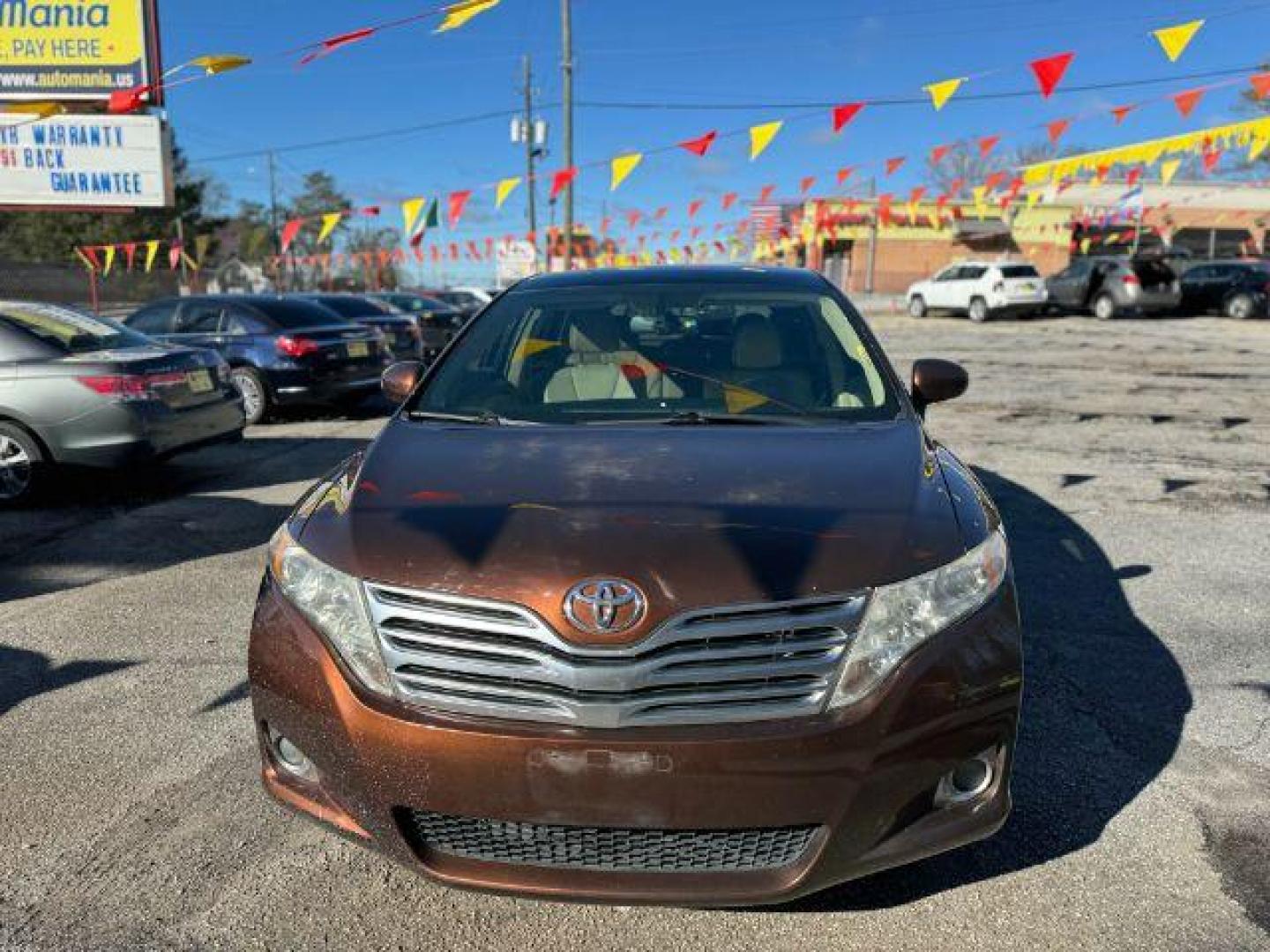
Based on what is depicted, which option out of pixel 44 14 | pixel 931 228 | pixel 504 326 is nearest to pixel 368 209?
pixel 44 14

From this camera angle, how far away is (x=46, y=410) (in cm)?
643

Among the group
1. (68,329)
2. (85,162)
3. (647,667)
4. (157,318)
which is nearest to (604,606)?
(647,667)

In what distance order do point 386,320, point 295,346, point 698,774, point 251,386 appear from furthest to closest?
point 386,320, point 251,386, point 295,346, point 698,774

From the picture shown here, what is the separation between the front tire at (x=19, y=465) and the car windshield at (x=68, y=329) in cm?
66

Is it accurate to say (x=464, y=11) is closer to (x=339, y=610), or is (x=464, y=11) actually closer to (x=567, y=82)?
(x=339, y=610)

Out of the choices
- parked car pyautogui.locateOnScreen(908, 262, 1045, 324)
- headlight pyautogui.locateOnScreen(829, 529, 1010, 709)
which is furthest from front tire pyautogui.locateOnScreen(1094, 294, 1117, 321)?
headlight pyautogui.locateOnScreen(829, 529, 1010, 709)

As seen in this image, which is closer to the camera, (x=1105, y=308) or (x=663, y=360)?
(x=663, y=360)

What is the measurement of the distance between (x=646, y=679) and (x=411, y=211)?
71.0ft

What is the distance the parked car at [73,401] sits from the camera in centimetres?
642

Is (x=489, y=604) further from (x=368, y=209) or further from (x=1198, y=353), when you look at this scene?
(x=368, y=209)

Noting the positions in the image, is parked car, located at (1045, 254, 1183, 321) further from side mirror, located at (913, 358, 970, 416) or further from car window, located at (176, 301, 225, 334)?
side mirror, located at (913, 358, 970, 416)

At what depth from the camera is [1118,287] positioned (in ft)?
84.5

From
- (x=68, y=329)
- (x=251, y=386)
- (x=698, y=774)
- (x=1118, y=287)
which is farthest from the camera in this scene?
(x=1118, y=287)

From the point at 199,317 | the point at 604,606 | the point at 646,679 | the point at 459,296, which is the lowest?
the point at 646,679
